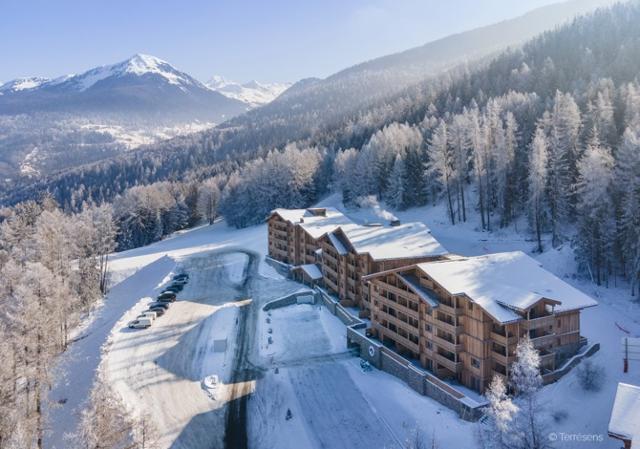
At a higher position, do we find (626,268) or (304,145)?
(304,145)

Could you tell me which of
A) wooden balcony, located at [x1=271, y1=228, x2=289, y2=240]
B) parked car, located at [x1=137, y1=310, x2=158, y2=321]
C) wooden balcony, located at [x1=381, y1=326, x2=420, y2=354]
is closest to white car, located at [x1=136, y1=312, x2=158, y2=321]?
parked car, located at [x1=137, y1=310, x2=158, y2=321]

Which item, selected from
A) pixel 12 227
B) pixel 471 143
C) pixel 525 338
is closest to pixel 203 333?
pixel 525 338

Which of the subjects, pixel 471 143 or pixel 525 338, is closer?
pixel 525 338

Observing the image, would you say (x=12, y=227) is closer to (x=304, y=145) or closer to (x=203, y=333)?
(x=203, y=333)

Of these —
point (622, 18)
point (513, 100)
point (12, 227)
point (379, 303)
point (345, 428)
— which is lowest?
point (345, 428)

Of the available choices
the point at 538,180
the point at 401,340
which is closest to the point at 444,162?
the point at 538,180

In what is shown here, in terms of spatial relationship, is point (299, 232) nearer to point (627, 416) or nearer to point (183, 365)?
point (183, 365)
